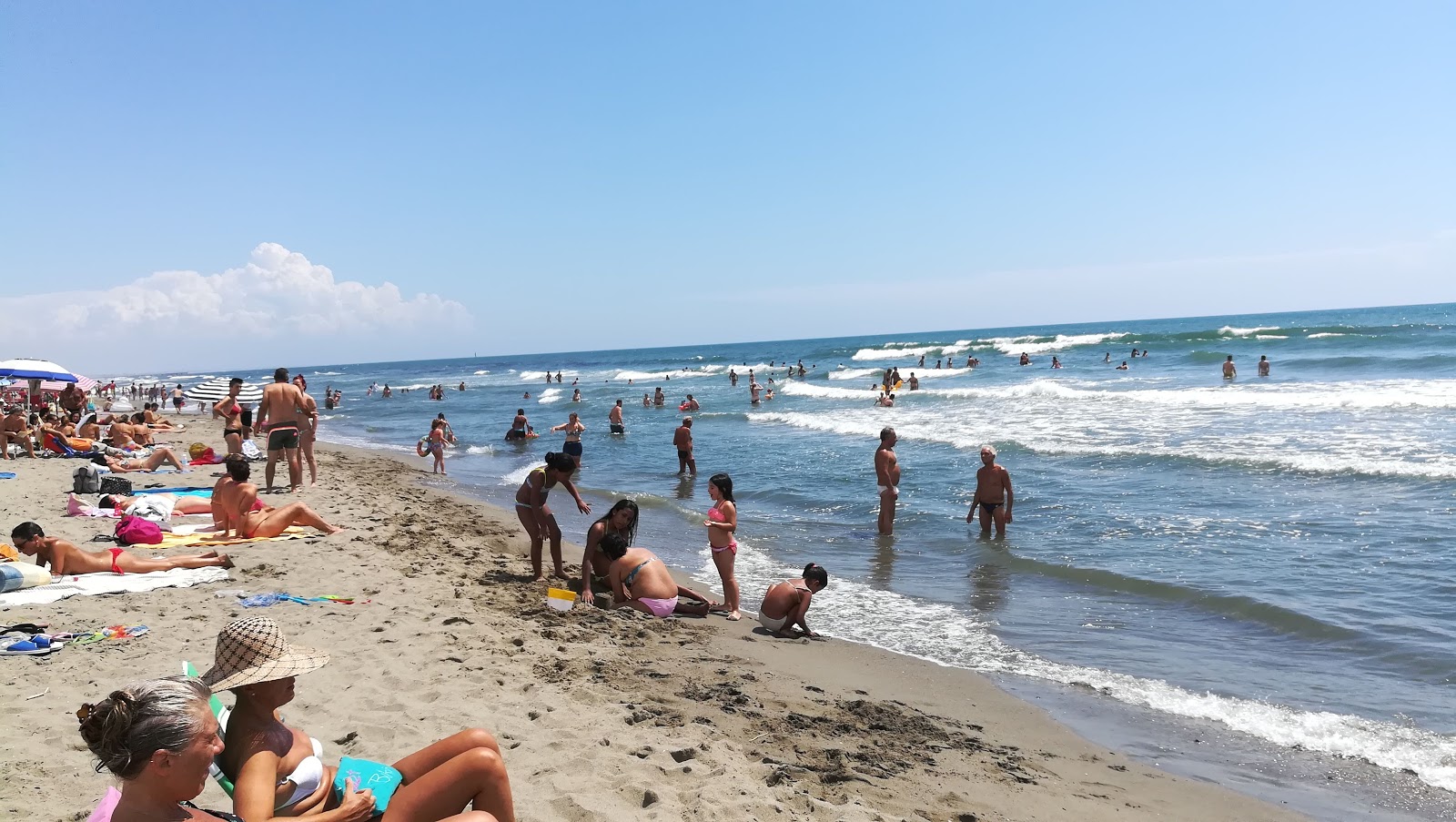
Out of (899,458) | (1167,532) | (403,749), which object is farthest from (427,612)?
(899,458)

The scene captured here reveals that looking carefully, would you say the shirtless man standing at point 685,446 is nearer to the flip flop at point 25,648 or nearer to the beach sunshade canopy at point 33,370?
the flip flop at point 25,648

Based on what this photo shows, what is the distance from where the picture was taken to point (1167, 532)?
10.2m

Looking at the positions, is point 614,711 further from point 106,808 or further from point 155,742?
point 155,742

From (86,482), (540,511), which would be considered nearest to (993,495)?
(540,511)

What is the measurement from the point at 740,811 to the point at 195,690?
2.39 metres

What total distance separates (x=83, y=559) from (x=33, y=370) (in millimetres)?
16727

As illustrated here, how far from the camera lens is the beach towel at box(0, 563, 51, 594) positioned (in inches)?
255

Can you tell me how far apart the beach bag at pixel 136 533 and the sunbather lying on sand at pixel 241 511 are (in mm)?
611

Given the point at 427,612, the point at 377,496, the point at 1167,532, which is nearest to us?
the point at 427,612

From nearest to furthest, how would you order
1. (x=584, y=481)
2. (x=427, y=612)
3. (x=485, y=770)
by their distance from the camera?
1. (x=485, y=770)
2. (x=427, y=612)
3. (x=584, y=481)

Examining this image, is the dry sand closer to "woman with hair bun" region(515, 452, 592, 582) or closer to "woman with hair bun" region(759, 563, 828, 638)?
"woman with hair bun" region(759, 563, 828, 638)

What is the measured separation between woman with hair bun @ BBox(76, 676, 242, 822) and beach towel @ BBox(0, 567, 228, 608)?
538 centimetres

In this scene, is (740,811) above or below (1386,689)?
above

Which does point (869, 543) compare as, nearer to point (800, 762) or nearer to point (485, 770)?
point (800, 762)
